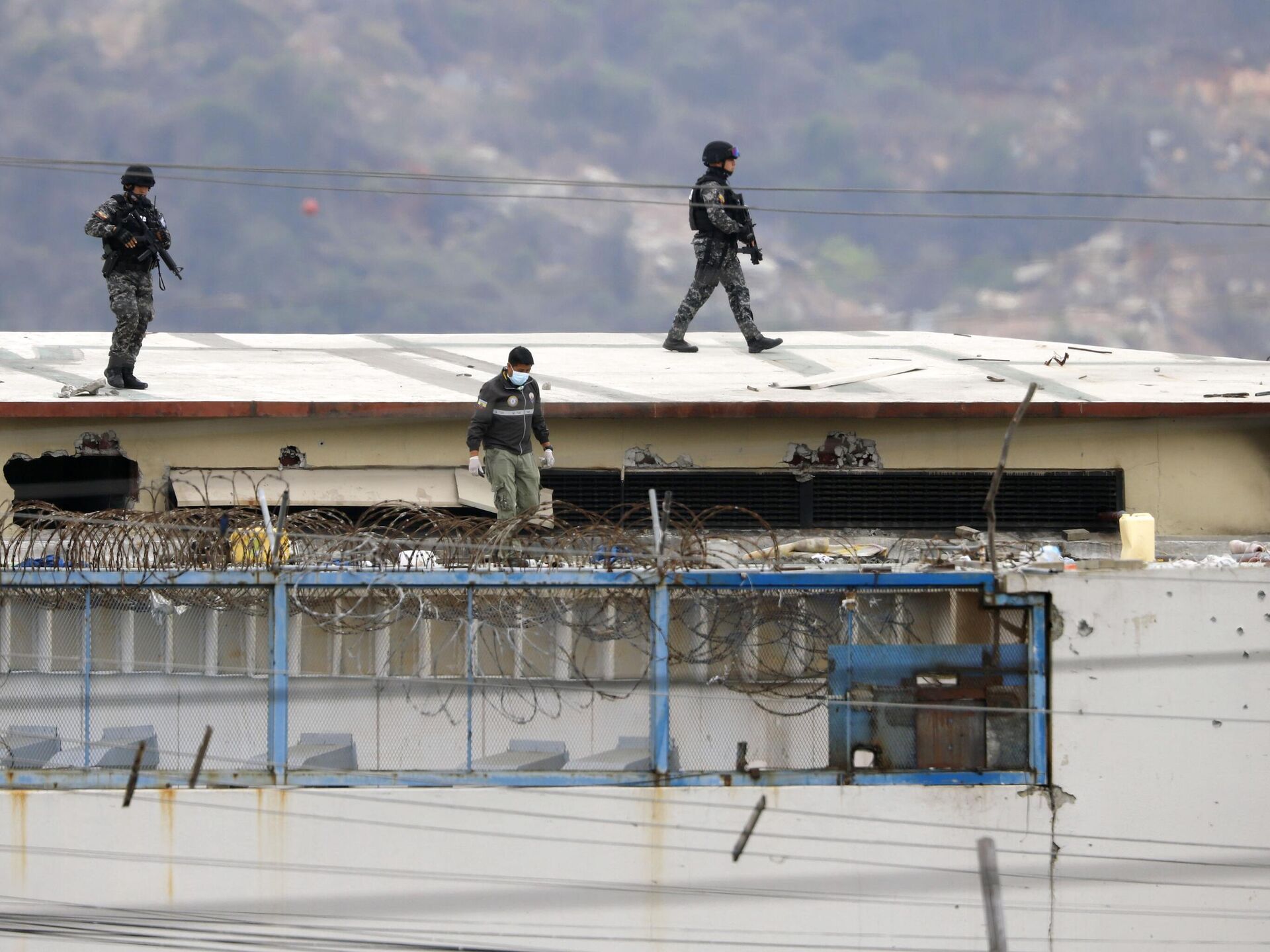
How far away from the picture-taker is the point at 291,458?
41.0 feet

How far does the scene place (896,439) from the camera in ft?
42.3

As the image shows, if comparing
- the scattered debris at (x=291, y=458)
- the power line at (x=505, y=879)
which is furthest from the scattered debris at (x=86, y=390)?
the power line at (x=505, y=879)

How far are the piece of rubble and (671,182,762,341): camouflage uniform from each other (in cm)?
562

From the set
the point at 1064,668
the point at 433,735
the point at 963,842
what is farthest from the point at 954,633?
the point at 433,735

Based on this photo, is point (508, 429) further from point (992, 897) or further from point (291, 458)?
point (992, 897)

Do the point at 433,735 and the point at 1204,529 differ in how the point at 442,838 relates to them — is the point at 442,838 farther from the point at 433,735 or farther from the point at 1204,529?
the point at 1204,529

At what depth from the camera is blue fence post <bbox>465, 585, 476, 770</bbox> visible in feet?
28.5

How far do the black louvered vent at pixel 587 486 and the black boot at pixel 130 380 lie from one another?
3665mm

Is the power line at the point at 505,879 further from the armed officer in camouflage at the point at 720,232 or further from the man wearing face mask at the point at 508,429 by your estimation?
the armed officer in camouflage at the point at 720,232

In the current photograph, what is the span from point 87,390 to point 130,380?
0.54 meters

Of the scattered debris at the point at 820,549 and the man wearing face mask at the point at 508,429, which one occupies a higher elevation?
the man wearing face mask at the point at 508,429

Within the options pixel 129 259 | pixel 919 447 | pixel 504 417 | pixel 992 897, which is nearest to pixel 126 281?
pixel 129 259

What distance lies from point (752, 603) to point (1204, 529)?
230 inches

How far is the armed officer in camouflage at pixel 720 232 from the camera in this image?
1439cm
